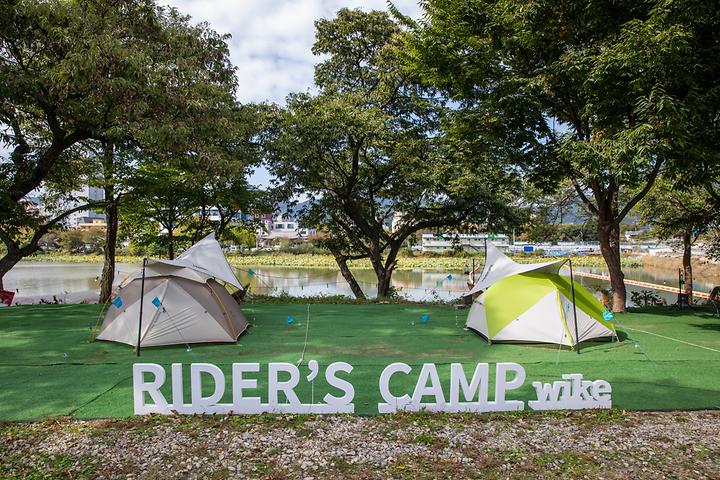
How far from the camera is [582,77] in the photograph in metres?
7.53

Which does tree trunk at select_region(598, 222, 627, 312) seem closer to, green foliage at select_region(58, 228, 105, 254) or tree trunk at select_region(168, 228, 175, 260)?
tree trunk at select_region(168, 228, 175, 260)

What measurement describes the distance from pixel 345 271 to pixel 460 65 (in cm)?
778

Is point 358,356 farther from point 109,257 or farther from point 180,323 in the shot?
point 109,257

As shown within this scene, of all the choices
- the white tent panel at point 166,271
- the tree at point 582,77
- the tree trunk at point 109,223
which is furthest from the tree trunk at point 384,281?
the white tent panel at point 166,271

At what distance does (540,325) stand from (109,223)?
11.4 meters

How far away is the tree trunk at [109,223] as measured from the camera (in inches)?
471

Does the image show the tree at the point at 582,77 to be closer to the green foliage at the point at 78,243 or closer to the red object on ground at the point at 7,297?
the red object on ground at the point at 7,297

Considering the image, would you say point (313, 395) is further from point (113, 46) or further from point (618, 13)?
point (618, 13)

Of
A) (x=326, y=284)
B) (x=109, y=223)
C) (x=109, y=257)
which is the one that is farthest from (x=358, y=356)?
(x=326, y=284)

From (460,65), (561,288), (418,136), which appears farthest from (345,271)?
(561,288)

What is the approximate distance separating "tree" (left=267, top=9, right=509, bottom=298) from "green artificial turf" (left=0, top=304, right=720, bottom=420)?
4.67 meters

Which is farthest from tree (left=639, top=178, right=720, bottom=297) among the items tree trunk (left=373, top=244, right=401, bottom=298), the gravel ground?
the gravel ground

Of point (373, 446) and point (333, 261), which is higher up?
point (333, 261)

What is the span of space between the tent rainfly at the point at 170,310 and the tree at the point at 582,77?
6.24m
